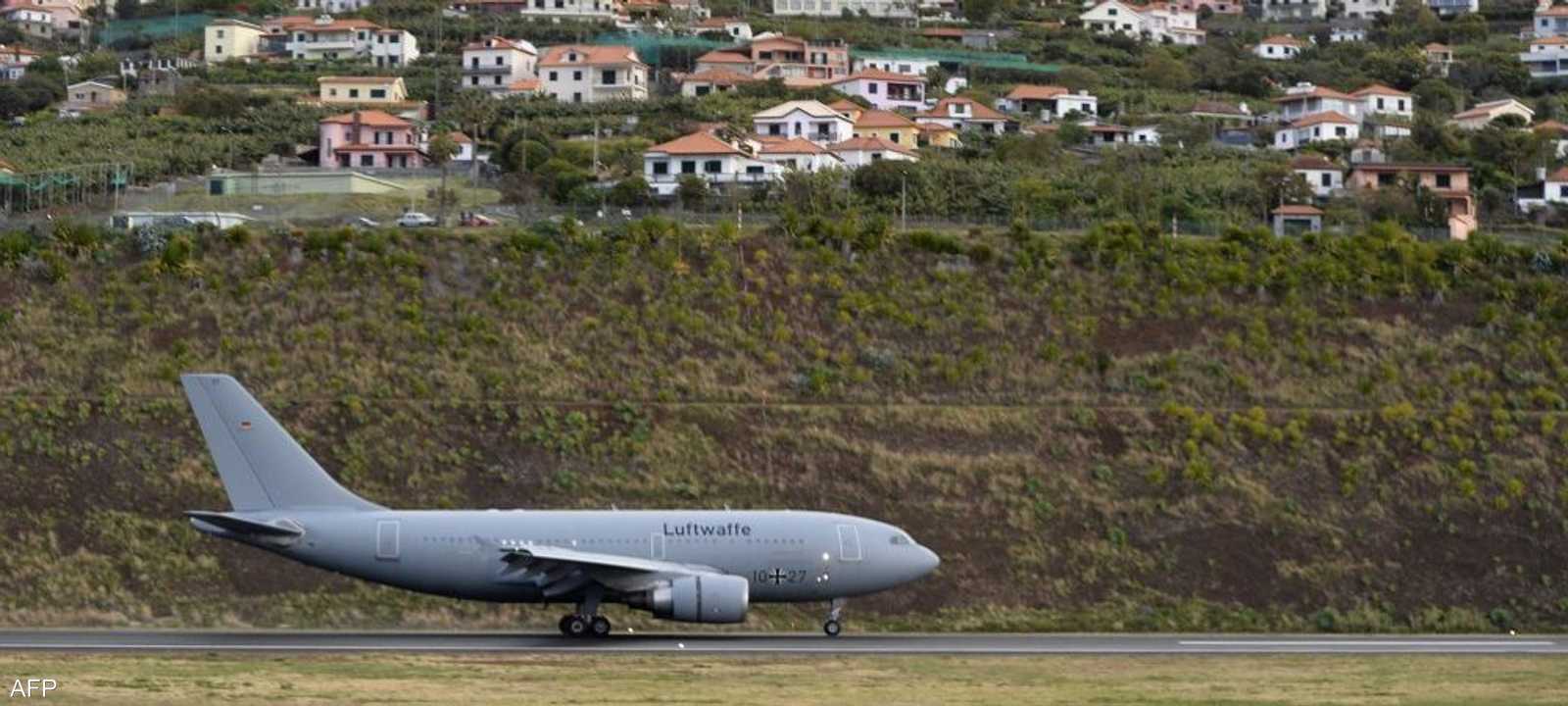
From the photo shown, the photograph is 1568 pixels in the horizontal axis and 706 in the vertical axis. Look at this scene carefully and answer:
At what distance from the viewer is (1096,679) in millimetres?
44750

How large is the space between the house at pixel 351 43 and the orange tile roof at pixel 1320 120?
209 feet

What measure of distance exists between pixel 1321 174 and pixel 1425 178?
5.64m

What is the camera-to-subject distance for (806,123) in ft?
451

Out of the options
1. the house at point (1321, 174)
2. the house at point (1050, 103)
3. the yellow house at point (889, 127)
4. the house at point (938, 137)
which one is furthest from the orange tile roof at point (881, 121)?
the house at point (1321, 174)

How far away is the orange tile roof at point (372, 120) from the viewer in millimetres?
130137

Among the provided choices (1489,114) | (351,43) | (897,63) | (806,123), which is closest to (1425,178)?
(1489,114)

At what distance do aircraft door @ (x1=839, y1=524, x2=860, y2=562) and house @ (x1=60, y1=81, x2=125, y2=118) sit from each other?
105 meters

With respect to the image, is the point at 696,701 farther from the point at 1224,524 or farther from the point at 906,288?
the point at 906,288

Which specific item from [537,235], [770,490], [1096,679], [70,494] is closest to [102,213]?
[537,235]

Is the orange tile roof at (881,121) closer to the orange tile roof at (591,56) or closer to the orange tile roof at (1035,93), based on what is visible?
the orange tile roof at (1035,93)

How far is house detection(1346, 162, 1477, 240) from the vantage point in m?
118

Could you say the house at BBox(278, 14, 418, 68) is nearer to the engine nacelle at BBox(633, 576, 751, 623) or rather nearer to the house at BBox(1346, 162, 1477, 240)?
the house at BBox(1346, 162, 1477, 240)

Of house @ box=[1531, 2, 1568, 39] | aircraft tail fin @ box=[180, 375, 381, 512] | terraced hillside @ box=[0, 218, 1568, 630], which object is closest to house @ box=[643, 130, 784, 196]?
terraced hillside @ box=[0, 218, 1568, 630]

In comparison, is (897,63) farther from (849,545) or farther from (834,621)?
(834,621)
